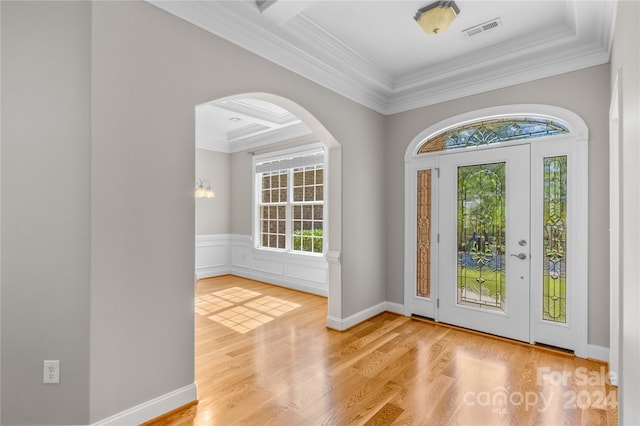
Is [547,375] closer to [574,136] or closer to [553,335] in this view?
[553,335]

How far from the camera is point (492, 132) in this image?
3.51 m

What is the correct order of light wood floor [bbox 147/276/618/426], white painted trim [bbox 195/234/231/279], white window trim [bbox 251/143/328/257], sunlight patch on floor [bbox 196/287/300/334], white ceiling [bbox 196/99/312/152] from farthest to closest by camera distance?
white painted trim [bbox 195/234/231/279] → white window trim [bbox 251/143/328/257] → white ceiling [bbox 196/99/312/152] → sunlight patch on floor [bbox 196/287/300/334] → light wood floor [bbox 147/276/618/426]

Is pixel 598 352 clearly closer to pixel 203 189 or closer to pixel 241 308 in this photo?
pixel 241 308

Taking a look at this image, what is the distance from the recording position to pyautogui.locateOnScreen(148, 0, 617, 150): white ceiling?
2445 mm

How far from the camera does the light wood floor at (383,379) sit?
2113mm

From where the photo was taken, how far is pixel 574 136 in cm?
297

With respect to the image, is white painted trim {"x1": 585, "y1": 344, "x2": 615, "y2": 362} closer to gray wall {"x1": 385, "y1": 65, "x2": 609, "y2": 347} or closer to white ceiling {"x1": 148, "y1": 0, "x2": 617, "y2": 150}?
gray wall {"x1": 385, "y1": 65, "x2": 609, "y2": 347}

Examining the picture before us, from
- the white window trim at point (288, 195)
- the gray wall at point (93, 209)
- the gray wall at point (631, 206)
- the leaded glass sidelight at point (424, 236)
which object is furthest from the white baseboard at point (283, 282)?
the gray wall at point (631, 206)

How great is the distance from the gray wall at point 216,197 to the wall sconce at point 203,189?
0.12 m

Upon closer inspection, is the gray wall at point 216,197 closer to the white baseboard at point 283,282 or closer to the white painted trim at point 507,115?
the white baseboard at point 283,282

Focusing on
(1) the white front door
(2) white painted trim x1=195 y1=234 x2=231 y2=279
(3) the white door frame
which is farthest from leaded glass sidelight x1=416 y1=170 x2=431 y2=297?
(2) white painted trim x1=195 y1=234 x2=231 y2=279

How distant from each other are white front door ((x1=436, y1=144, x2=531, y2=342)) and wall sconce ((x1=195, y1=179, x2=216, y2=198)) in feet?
12.9

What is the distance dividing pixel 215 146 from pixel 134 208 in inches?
192

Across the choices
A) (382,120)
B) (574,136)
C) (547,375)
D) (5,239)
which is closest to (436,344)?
(547,375)
